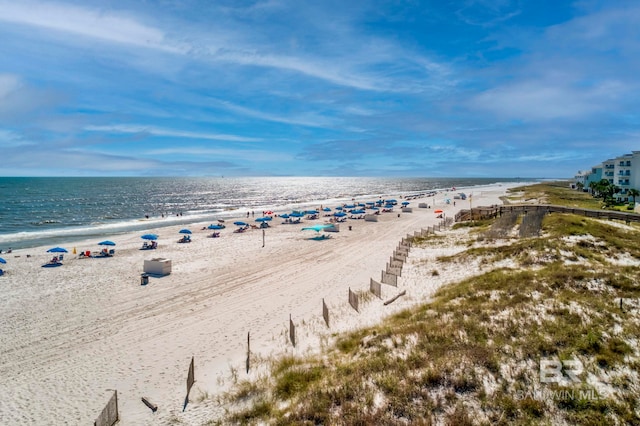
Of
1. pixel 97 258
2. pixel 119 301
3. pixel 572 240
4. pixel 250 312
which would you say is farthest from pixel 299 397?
pixel 97 258

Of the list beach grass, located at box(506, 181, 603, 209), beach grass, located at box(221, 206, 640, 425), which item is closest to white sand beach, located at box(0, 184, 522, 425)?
beach grass, located at box(221, 206, 640, 425)

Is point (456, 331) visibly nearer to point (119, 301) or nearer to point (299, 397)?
point (299, 397)

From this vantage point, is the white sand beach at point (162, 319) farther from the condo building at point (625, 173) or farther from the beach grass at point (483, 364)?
the condo building at point (625, 173)

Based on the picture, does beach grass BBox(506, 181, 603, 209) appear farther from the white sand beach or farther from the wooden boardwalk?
the white sand beach

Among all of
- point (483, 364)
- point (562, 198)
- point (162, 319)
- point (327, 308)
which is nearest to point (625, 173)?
point (562, 198)

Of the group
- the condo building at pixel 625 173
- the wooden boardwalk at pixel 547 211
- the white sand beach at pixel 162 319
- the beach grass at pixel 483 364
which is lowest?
the white sand beach at pixel 162 319

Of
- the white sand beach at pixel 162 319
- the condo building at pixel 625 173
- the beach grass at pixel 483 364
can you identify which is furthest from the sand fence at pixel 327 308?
the condo building at pixel 625 173
